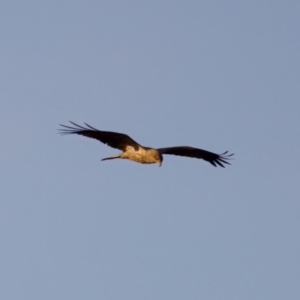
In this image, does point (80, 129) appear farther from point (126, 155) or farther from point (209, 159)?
point (209, 159)

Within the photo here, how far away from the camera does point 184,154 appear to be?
2206cm

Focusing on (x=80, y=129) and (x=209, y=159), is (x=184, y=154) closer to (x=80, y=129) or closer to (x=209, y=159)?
(x=209, y=159)

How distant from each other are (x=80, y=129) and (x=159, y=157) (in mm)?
1772

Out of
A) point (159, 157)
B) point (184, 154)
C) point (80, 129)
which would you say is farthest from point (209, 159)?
point (80, 129)

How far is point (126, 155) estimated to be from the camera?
803 inches

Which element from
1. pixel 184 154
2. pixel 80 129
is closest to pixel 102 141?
pixel 80 129

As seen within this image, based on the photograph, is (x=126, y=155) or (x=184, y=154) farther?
(x=184, y=154)

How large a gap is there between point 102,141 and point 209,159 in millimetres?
3227

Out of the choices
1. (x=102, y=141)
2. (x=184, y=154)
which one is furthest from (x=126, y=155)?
(x=184, y=154)

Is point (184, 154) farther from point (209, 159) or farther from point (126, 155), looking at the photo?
point (126, 155)

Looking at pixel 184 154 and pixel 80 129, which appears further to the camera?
pixel 184 154

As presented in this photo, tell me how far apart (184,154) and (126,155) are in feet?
6.76

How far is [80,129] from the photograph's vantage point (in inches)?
781

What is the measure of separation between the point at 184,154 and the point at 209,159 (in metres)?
0.67
